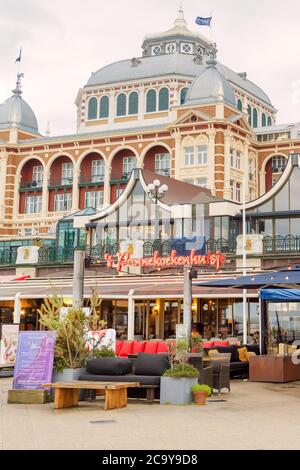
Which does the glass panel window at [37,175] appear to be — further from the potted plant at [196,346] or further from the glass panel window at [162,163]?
the potted plant at [196,346]

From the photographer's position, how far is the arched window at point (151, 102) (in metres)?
60.7

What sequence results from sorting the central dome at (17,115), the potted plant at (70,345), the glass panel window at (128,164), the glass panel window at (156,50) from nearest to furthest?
1. the potted plant at (70,345)
2. the glass panel window at (128,164)
3. the central dome at (17,115)
4. the glass panel window at (156,50)

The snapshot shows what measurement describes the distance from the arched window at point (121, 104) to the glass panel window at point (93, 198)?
9.94 meters

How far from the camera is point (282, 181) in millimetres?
33312

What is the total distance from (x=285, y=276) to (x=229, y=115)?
116 feet

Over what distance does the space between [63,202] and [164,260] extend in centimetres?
2629

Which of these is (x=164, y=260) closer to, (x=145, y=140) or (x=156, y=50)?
(x=145, y=140)

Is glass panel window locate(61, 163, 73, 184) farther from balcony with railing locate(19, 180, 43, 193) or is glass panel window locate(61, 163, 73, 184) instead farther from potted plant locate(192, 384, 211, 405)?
potted plant locate(192, 384, 211, 405)

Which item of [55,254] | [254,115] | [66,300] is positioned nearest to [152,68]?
[254,115]

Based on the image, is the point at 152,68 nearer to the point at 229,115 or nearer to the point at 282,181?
the point at 229,115

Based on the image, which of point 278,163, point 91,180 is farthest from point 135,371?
point 91,180

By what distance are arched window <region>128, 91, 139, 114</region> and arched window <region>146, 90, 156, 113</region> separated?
1.09m

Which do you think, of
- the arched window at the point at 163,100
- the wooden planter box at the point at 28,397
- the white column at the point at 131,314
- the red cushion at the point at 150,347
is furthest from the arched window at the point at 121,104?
the wooden planter box at the point at 28,397

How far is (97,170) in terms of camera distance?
5594cm
